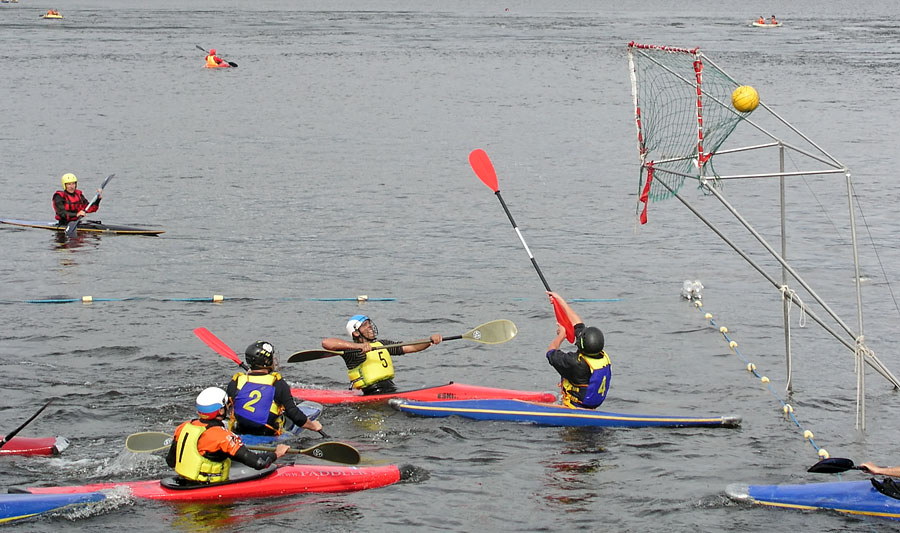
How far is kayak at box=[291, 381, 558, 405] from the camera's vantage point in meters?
13.7

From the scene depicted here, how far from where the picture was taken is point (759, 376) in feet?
52.1

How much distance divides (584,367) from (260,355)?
393 centimetres

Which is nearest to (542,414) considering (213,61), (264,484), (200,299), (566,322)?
(566,322)

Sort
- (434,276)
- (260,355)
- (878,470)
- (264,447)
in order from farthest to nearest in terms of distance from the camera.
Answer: (434,276), (260,355), (264,447), (878,470)

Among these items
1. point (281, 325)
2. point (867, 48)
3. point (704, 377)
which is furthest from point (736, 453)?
point (867, 48)

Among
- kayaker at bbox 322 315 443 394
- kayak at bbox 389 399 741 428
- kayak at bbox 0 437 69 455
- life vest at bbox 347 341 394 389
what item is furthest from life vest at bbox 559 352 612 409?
kayak at bbox 0 437 69 455

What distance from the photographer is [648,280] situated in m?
21.2

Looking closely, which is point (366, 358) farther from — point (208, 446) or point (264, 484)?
point (208, 446)

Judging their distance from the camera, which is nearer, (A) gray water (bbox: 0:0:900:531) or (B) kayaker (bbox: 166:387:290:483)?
(B) kayaker (bbox: 166:387:290:483)

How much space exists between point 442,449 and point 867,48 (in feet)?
194

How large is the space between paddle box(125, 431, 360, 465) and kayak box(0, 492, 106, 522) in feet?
2.89

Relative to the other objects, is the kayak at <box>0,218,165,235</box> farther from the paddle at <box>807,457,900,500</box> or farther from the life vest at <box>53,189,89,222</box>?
the paddle at <box>807,457,900,500</box>

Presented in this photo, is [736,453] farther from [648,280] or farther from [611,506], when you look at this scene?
[648,280]

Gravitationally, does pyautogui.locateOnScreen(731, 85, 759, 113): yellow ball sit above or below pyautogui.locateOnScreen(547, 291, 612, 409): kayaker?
above
